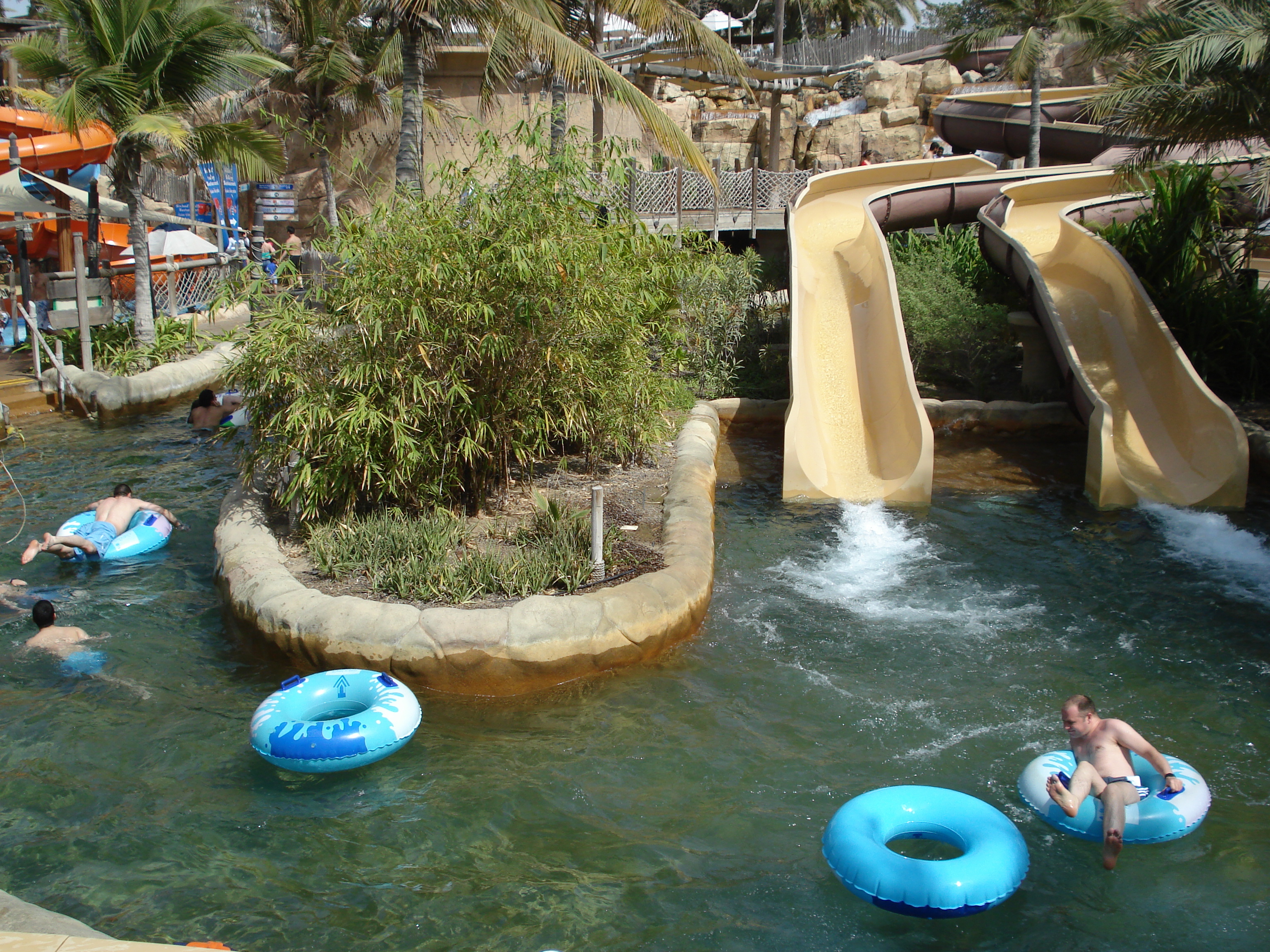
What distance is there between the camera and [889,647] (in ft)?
22.3

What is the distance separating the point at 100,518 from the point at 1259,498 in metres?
10.7

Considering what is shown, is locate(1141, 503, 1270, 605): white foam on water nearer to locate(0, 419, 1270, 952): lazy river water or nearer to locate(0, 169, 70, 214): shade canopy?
locate(0, 419, 1270, 952): lazy river water

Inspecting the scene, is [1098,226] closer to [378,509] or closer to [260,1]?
[378,509]

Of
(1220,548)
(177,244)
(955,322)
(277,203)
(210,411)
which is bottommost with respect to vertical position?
(1220,548)

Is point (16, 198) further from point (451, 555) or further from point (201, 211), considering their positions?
point (201, 211)

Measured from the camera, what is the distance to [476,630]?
606 centimetres

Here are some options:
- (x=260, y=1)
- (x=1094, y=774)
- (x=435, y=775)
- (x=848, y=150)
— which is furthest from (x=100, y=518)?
(x=848, y=150)

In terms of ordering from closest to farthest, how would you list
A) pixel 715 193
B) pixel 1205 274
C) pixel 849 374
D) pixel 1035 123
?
1. pixel 849 374
2. pixel 1205 274
3. pixel 715 193
4. pixel 1035 123

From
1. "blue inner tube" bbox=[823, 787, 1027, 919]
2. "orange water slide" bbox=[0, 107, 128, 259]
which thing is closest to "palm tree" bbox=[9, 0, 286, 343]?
"orange water slide" bbox=[0, 107, 128, 259]

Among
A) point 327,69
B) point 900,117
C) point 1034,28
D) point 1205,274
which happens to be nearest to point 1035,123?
point 1034,28

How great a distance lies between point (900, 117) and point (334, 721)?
1215 inches

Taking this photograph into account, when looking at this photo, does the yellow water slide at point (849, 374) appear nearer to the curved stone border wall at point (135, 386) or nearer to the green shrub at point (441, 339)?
the green shrub at point (441, 339)

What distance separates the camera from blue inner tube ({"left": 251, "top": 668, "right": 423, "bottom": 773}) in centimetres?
517

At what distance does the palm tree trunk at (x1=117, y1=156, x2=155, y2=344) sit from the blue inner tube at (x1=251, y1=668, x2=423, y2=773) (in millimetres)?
11256
